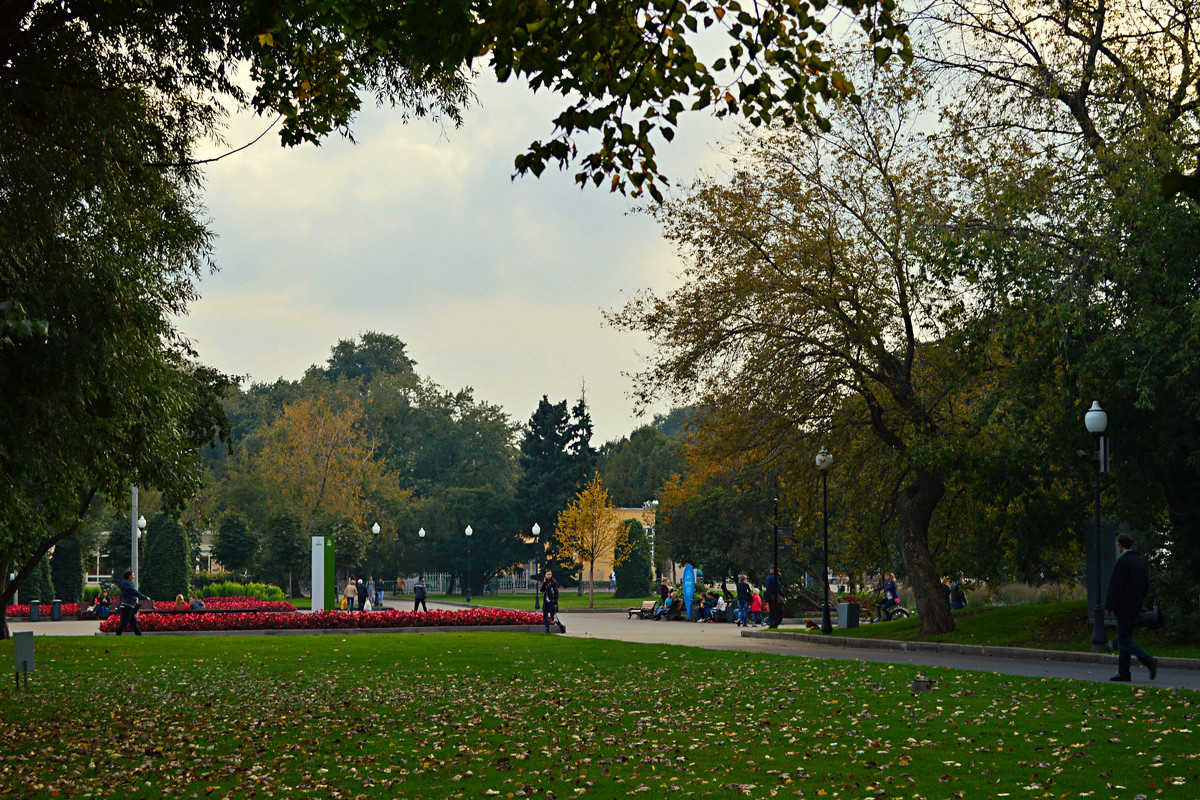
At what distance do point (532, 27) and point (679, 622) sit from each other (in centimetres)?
3408

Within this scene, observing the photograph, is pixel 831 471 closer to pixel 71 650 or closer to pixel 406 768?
pixel 71 650

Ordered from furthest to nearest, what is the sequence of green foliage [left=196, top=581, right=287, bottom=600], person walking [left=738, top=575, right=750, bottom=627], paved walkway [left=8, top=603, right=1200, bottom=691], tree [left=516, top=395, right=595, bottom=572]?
1. tree [left=516, top=395, right=595, bottom=572]
2. green foliage [left=196, top=581, right=287, bottom=600]
3. person walking [left=738, top=575, right=750, bottom=627]
4. paved walkway [left=8, top=603, right=1200, bottom=691]

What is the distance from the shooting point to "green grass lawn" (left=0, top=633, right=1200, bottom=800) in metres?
8.14

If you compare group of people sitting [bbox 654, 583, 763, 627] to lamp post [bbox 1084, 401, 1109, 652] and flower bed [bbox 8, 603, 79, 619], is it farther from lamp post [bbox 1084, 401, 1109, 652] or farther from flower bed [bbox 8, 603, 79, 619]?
flower bed [bbox 8, 603, 79, 619]

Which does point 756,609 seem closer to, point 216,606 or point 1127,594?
point 216,606

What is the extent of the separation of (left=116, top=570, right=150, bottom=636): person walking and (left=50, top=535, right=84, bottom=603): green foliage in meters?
24.4

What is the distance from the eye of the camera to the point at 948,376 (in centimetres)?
2280

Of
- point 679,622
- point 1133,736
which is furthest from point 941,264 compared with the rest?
point 679,622

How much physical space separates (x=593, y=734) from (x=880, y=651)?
1410 cm

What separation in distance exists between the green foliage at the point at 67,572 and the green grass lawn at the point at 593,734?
118 feet

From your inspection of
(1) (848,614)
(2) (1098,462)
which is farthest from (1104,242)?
(1) (848,614)

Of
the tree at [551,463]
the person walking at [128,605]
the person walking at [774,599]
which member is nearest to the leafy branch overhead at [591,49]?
the person walking at [128,605]

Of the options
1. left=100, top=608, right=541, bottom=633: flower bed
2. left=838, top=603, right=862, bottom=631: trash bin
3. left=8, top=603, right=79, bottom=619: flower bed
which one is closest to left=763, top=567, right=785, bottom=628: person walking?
left=838, top=603, right=862, bottom=631: trash bin

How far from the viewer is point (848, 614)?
95.3 feet
